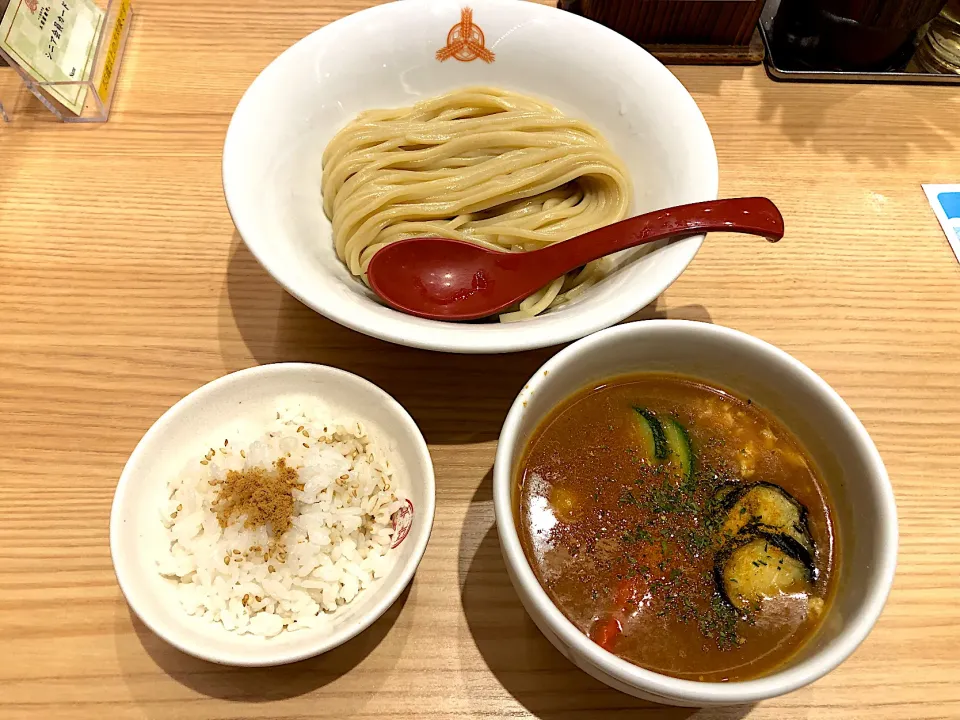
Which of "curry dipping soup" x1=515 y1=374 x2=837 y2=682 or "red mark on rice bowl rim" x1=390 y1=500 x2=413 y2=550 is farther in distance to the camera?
"red mark on rice bowl rim" x1=390 y1=500 x2=413 y2=550

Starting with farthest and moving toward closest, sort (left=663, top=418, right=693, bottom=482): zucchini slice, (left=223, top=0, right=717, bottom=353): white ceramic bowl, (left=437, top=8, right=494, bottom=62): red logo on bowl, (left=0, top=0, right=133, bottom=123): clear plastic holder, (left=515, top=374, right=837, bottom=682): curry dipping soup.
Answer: (left=0, top=0, right=133, bottom=123): clear plastic holder → (left=437, top=8, right=494, bottom=62): red logo on bowl → (left=223, top=0, right=717, bottom=353): white ceramic bowl → (left=663, top=418, right=693, bottom=482): zucchini slice → (left=515, top=374, right=837, bottom=682): curry dipping soup

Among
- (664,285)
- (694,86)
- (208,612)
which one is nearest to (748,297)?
(664,285)

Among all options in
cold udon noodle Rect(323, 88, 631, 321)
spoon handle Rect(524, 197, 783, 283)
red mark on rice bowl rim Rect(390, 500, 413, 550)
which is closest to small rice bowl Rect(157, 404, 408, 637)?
red mark on rice bowl rim Rect(390, 500, 413, 550)

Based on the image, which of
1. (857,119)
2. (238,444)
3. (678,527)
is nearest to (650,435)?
(678,527)

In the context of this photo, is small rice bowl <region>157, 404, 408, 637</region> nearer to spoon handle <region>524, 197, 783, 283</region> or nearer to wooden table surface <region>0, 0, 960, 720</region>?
wooden table surface <region>0, 0, 960, 720</region>

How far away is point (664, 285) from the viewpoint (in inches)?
48.4

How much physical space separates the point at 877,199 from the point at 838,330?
49cm

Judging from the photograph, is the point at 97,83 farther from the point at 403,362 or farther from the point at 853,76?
the point at 853,76

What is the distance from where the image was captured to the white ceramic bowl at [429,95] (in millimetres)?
1213

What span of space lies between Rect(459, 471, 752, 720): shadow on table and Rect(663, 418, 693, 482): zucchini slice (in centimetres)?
38

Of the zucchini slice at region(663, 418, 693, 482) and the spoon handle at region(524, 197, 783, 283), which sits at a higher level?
the spoon handle at region(524, 197, 783, 283)

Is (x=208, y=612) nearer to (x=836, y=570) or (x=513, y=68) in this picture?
(x=836, y=570)

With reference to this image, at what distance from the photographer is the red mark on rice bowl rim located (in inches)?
45.8

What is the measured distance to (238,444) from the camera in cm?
127
